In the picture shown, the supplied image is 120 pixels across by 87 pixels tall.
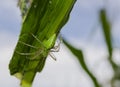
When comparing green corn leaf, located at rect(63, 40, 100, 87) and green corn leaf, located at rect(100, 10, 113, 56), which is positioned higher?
green corn leaf, located at rect(100, 10, 113, 56)

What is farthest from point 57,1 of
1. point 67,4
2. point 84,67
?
point 84,67

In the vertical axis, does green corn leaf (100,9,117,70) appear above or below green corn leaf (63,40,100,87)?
above

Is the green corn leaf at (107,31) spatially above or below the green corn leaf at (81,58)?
above

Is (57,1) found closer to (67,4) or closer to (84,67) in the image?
(67,4)

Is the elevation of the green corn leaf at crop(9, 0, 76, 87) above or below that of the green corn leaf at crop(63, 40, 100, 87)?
above

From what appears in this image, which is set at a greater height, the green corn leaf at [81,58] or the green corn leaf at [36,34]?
the green corn leaf at [36,34]

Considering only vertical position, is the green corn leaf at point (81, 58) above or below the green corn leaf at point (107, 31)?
below
